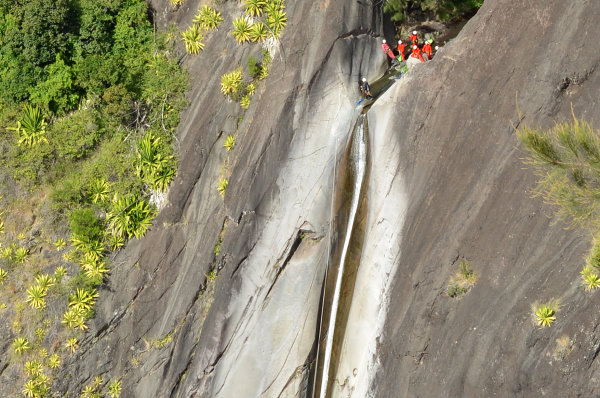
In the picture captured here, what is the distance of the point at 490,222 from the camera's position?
1420cm

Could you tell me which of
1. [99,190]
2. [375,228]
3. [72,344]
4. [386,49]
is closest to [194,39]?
[99,190]

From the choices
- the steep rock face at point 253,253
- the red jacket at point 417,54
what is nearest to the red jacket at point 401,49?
the red jacket at point 417,54

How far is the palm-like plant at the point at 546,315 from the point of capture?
12.5m

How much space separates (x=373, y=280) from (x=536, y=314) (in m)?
5.23

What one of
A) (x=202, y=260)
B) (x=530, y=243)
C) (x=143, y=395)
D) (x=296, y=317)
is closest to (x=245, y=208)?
(x=202, y=260)

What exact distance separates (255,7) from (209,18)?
1.94 metres

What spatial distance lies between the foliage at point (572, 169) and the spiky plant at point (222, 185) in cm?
968

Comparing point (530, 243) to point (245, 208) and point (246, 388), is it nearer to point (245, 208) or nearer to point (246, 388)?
point (245, 208)

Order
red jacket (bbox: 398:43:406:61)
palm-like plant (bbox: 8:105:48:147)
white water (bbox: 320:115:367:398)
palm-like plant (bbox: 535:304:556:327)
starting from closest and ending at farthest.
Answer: palm-like plant (bbox: 535:304:556:327), white water (bbox: 320:115:367:398), red jacket (bbox: 398:43:406:61), palm-like plant (bbox: 8:105:48:147)

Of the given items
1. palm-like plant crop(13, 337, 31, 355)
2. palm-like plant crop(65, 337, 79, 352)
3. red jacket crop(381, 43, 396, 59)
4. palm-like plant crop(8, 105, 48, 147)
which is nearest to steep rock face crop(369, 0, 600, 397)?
red jacket crop(381, 43, 396, 59)

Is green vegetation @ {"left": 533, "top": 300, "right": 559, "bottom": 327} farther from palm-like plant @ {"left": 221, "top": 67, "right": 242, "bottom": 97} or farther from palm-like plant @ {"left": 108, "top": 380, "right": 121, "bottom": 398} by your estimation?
palm-like plant @ {"left": 108, "top": 380, "right": 121, "bottom": 398}

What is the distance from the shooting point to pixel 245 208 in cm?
1827

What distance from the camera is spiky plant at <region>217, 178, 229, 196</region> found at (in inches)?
744

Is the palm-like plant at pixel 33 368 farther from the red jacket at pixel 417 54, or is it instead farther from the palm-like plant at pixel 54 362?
the red jacket at pixel 417 54
